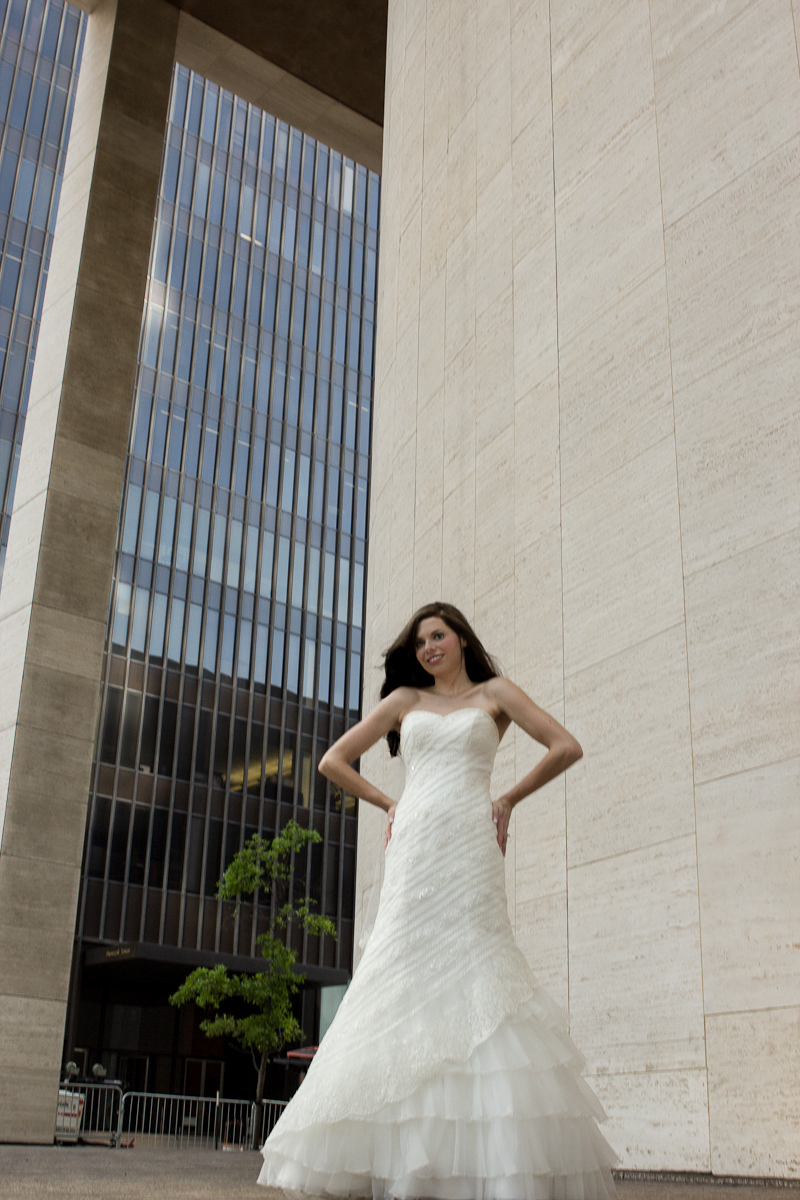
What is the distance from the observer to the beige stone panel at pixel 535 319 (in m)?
8.91

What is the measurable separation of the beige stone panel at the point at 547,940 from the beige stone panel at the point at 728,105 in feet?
15.6

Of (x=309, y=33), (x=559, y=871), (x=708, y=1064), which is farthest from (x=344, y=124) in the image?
(x=708, y=1064)

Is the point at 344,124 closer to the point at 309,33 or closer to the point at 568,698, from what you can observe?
the point at 309,33

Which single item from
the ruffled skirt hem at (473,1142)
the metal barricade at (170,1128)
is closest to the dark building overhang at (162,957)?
the metal barricade at (170,1128)

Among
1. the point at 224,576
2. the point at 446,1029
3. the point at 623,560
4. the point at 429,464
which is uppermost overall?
the point at 224,576

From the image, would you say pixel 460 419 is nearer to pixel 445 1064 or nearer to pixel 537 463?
pixel 537 463

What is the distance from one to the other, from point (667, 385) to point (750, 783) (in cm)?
276

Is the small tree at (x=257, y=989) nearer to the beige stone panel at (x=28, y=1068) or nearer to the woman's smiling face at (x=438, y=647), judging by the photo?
the beige stone panel at (x=28, y=1068)

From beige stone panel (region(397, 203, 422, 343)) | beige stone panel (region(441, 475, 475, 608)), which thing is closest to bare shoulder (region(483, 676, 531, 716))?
beige stone panel (region(441, 475, 475, 608))

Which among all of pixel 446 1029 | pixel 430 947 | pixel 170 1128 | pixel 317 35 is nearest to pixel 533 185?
pixel 430 947

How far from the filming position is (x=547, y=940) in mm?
7391

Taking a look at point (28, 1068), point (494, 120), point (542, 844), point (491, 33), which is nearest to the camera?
point (542, 844)

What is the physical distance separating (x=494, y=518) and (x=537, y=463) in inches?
29.6

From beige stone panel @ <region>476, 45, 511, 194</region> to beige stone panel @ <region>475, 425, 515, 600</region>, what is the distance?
293cm
